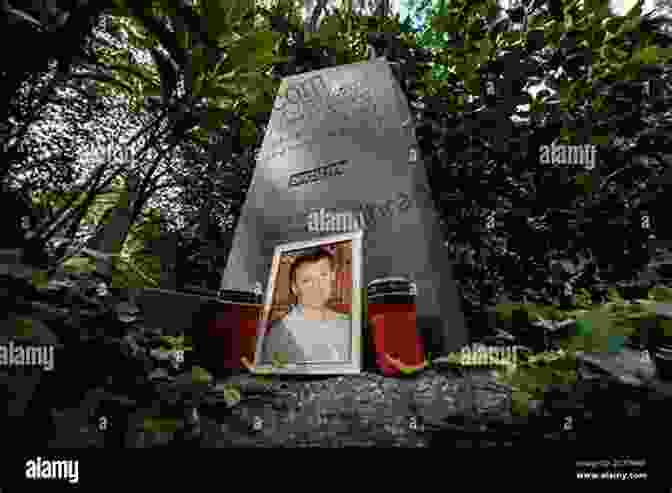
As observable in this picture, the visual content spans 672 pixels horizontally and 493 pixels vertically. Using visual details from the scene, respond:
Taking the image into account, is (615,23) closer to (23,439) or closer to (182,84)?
(182,84)

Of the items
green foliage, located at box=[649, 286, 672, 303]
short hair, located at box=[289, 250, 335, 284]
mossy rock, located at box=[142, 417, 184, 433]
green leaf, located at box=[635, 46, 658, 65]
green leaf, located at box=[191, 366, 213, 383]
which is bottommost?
mossy rock, located at box=[142, 417, 184, 433]

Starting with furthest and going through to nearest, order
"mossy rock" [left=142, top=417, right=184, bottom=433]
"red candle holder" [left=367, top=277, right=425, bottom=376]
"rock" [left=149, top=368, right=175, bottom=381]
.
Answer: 1. "red candle holder" [left=367, top=277, right=425, bottom=376]
2. "rock" [left=149, top=368, right=175, bottom=381]
3. "mossy rock" [left=142, top=417, right=184, bottom=433]

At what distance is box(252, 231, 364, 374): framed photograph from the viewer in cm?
196

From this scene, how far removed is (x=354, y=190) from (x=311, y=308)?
85cm

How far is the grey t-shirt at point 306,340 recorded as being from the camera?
6.50 feet

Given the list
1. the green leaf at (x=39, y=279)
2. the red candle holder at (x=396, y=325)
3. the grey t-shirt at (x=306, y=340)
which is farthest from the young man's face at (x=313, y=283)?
the green leaf at (x=39, y=279)

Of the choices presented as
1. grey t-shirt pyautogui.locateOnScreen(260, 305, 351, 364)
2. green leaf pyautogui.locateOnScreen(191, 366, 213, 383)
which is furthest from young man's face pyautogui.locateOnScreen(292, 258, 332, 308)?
green leaf pyautogui.locateOnScreen(191, 366, 213, 383)

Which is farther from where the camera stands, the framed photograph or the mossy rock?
the framed photograph

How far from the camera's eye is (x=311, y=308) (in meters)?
2.15

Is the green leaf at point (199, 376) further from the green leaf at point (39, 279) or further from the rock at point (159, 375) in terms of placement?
the green leaf at point (39, 279)

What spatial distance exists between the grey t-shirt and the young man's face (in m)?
0.10

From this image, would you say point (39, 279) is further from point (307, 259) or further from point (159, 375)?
point (307, 259)

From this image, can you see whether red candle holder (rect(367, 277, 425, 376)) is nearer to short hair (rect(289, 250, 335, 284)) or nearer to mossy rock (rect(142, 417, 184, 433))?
short hair (rect(289, 250, 335, 284))

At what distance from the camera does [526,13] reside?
2533 mm
